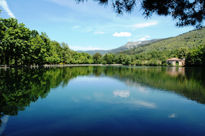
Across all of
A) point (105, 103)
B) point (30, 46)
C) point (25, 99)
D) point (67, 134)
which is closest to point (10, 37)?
point (30, 46)

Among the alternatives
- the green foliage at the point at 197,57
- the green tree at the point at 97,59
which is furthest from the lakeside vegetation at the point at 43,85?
the green tree at the point at 97,59

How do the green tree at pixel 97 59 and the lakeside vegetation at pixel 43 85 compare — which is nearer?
the lakeside vegetation at pixel 43 85

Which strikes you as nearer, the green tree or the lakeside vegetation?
the lakeside vegetation

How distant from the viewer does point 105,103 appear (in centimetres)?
879

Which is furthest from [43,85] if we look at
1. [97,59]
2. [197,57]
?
[97,59]

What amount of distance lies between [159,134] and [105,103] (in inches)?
163

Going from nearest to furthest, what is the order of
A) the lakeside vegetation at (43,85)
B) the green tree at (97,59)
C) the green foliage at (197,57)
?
the lakeside vegetation at (43,85) < the green foliage at (197,57) < the green tree at (97,59)

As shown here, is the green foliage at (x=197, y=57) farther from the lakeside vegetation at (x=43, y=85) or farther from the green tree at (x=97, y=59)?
the green tree at (x=97, y=59)

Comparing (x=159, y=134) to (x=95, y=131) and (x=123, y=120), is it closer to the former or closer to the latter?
(x=123, y=120)

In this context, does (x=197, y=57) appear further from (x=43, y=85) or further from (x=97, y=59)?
(x=43, y=85)

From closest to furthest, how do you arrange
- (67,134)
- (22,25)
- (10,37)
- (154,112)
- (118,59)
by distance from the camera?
(67,134) < (154,112) < (10,37) < (22,25) < (118,59)

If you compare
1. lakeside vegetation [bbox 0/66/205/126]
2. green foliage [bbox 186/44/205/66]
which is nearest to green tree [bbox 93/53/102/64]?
green foliage [bbox 186/44/205/66]

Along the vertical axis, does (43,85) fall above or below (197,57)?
below

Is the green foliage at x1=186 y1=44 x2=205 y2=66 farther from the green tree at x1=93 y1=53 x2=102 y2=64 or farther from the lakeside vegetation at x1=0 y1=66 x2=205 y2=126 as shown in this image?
the green tree at x1=93 y1=53 x2=102 y2=64
